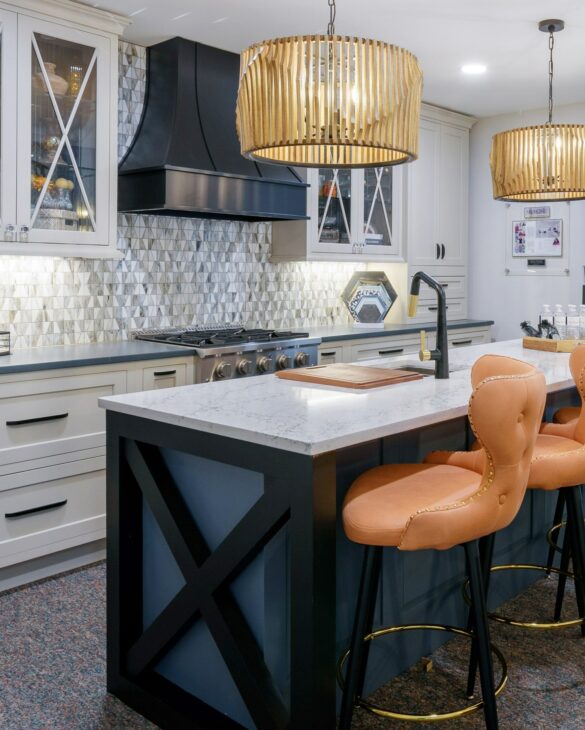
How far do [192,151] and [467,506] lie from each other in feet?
9.30

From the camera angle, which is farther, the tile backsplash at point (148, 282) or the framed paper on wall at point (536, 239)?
the framed paper on wall at point (536, 239)

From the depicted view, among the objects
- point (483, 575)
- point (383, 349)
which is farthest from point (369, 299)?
point (483, 575)

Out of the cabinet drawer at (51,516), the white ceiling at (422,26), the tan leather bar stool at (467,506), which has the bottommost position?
the cabinet drawer at (51,516)

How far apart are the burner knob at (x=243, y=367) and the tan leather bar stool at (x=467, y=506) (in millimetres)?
2000

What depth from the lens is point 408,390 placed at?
8.20 feet

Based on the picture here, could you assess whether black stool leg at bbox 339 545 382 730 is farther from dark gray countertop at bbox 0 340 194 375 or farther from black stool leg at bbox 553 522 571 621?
dark gray countertop at bbox 0 340 194 375

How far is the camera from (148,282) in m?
4.39

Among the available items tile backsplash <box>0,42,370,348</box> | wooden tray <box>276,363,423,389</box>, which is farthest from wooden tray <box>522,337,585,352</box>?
tile backsplash <box>0,42,370,348</box>

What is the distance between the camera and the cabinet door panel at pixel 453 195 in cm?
588

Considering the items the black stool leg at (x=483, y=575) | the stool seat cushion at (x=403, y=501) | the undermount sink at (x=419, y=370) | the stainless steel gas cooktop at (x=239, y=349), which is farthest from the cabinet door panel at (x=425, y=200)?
the stool seat cushion at (x=403, y=501)

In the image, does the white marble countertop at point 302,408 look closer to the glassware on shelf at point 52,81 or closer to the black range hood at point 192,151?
the black range hood at point 192,151

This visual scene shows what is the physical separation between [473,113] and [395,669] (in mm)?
4657

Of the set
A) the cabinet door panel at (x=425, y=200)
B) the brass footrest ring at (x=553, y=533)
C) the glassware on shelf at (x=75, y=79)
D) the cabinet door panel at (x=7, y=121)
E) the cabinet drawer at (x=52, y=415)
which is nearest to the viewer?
the brass footrest ring at (x=553, y=533)

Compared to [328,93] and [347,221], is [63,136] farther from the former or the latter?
[347,221]
